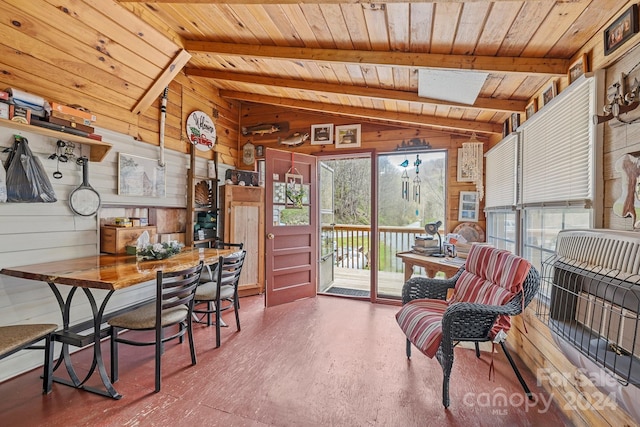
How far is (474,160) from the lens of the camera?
11.3ft

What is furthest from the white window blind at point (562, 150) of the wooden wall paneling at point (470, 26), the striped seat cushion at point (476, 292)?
the wooden wall paneling at point (470, 26)

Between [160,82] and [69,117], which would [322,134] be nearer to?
[160,82]

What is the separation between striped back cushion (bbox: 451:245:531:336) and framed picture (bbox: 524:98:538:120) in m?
1.11

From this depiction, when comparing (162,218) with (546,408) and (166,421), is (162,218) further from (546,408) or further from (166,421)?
(546,408)

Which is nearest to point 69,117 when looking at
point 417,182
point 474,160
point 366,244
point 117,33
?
point 117,33

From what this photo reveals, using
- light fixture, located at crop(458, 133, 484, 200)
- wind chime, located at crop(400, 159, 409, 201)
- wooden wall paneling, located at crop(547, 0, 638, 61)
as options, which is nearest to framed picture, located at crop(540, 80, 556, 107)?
wooden wall paneling, located at crop(547, 0, 638, 61)

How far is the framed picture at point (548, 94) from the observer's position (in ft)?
6.42

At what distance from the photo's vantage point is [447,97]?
2.56 m

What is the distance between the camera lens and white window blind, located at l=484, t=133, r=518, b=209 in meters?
2.59

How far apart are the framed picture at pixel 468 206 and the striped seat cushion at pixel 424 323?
1457 mm

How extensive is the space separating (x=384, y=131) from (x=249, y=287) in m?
2.86

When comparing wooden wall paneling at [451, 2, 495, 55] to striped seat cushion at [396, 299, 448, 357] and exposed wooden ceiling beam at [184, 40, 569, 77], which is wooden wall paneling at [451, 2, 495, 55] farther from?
striped seat cushion at [396, 299, 448, 357]

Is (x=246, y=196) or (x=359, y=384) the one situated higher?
(x=246, y=196)

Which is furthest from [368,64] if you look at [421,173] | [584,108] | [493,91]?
[421,173]
